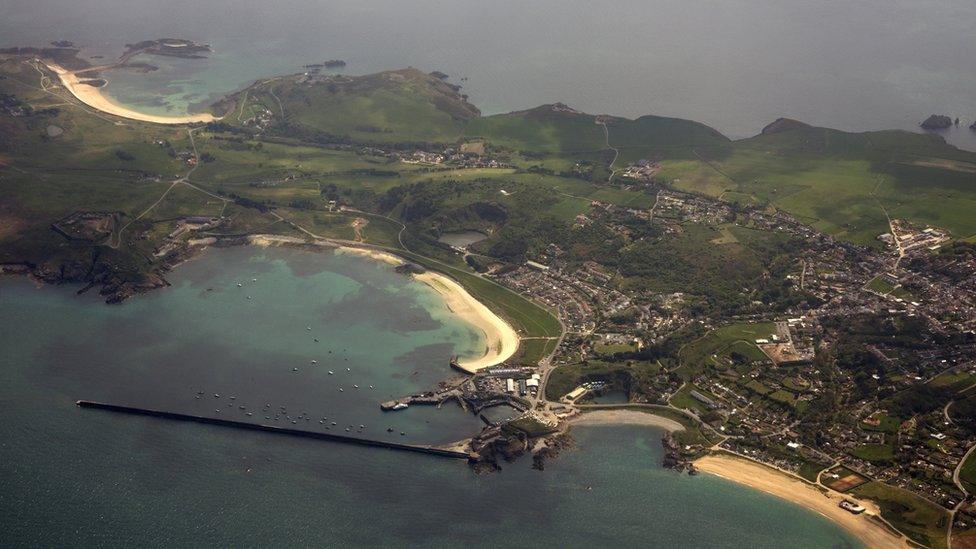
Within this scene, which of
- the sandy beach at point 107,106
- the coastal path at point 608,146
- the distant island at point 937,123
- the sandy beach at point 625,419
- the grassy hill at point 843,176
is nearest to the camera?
the sandy beach at point 625,419

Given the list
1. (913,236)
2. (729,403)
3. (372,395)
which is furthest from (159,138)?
(913,236)

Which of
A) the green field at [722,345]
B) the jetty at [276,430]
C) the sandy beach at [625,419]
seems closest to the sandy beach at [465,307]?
the sandy beach at [625,419]

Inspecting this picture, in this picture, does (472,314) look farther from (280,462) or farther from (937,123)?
(937,123)

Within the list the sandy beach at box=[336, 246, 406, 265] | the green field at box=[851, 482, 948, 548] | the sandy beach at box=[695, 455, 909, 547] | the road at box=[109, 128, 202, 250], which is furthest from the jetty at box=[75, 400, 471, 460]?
the sandy beach at box=[336, 246, 406, 265]

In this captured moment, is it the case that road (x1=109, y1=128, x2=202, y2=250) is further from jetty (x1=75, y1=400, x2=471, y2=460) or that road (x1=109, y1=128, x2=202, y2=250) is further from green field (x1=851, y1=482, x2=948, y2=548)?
green field (x1=851, y1=482, x2=948, y2=548)

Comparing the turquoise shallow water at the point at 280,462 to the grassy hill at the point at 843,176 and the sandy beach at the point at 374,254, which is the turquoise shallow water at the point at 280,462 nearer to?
the sandy beach at the point at 374,254

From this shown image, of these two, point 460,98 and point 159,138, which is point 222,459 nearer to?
point 159,138
